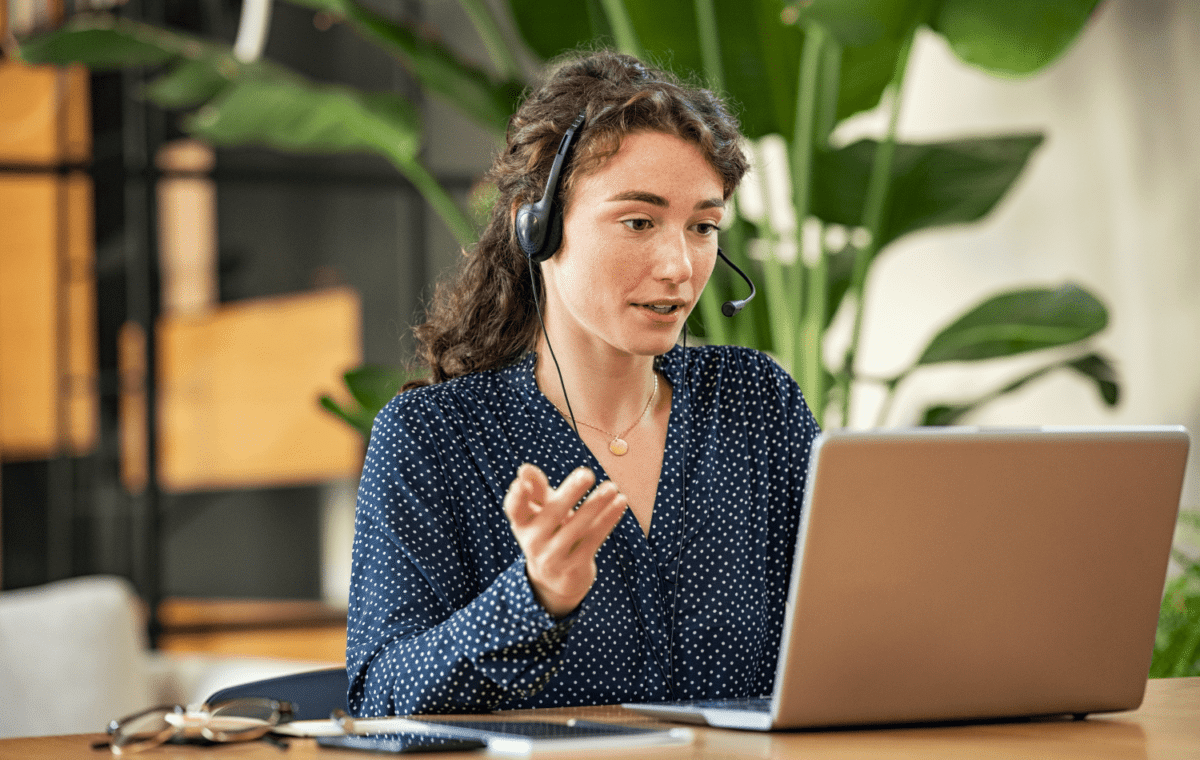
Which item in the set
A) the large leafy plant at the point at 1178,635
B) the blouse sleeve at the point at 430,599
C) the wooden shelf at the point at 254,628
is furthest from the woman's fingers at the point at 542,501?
the wooden shelf at the point at 254,628

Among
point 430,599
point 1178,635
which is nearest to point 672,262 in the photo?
point 430,599

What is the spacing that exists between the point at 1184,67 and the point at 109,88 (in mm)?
3573

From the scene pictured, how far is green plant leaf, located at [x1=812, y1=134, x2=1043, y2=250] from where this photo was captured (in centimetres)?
236

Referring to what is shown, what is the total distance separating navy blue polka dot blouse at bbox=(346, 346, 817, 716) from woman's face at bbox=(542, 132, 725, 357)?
0.57ft

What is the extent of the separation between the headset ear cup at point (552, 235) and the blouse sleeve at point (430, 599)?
21 centimetres

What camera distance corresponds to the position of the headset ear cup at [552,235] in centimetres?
134

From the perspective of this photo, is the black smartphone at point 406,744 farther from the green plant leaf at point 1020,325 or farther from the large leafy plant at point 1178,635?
the green plant leaf at point 1020,325

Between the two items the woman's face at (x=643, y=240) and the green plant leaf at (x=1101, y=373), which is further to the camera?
the green plant leaf at (x=1101, y=373)

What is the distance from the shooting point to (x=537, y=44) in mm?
2480

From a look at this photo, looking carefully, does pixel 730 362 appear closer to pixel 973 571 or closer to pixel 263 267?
pixel 973 571

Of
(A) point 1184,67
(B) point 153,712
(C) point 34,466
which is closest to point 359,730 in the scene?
(B) point 153,712

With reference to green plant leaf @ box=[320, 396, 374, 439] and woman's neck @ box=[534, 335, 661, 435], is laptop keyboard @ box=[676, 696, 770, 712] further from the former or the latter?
green plant leaf @ box=[320, 396, 374, 439]

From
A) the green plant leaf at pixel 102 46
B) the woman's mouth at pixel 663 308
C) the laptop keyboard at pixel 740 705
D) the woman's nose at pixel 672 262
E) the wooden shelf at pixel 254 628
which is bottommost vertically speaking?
the wooden shelf at pixel 254 628

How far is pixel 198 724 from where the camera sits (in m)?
0.85
